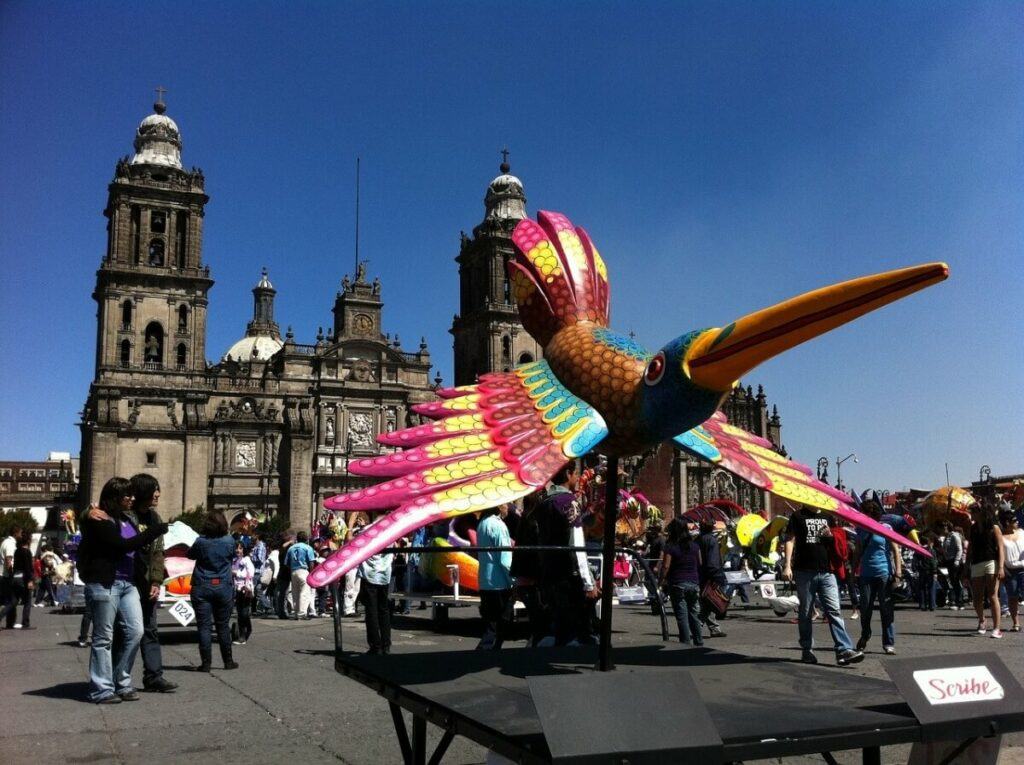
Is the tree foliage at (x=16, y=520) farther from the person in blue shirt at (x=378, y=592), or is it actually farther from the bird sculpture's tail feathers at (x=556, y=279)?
the bird sculpture's tail feathers at (x=556, y=279)

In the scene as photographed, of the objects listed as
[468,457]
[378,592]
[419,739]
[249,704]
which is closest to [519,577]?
[378,592]

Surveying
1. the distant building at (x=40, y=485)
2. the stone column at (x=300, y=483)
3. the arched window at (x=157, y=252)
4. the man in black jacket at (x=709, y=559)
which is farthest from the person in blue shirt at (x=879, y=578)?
the distant building at (x=40, y=485)

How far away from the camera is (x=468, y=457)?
343cm

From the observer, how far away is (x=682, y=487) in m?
57.8

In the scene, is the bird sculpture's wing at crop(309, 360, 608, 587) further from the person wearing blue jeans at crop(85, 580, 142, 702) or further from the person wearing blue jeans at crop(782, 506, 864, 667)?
the person wearing blue jeans at crop(782, 506, 864, 667)

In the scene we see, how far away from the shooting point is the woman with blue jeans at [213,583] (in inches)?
343

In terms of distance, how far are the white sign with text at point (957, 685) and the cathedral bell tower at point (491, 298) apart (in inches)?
2098

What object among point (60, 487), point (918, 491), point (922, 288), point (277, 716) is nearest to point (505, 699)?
point (922, 288)

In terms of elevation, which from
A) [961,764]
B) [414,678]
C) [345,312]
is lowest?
[961,764]

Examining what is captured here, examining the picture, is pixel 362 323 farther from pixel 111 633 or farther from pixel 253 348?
pixel 111 633

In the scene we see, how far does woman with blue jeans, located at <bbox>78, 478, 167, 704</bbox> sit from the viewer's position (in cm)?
693

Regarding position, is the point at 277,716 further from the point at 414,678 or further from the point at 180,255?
the point at 180,255

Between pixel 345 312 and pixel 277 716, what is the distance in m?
52.2

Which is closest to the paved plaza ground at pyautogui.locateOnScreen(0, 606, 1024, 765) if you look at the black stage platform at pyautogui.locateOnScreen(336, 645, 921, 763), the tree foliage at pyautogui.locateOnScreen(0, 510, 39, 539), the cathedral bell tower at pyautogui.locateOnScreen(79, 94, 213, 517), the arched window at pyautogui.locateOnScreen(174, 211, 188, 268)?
the black stage platform at pyautogui.locateOnScreen(336, 645, 921, 763)
